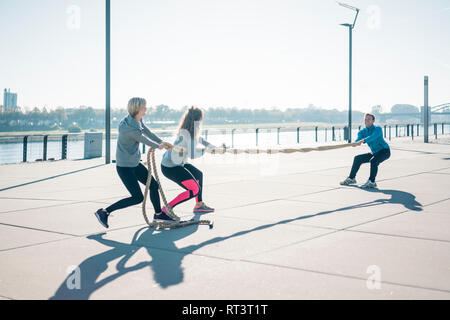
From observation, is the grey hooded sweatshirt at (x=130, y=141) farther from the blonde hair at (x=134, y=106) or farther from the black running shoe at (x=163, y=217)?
the black running shoe at (x=163, y=217)

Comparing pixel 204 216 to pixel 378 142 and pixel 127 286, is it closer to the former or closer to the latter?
pixel 127 286

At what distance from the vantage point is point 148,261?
4.94 metres

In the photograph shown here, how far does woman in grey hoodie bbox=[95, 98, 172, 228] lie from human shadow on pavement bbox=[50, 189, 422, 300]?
41 cm

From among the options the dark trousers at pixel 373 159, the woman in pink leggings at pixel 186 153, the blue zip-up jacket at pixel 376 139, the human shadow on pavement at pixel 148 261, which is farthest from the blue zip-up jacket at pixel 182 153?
the blue zip-up jacket at pixel 376 139

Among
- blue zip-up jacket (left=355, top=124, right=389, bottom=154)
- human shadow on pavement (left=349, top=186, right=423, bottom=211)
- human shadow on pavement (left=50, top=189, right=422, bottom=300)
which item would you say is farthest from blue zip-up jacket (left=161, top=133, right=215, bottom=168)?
blue zip-up jacket (left=355, top=124, right=389, bottom=154)

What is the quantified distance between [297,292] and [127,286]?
1.33 m

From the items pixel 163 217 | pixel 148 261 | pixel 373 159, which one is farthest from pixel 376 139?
pixel 148 261

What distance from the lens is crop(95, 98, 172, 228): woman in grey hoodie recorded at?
20.4 feet

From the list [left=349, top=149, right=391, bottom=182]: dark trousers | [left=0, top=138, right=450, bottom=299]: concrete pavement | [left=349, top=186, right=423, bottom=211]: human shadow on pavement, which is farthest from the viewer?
[left=349, top=149, right=391, bottom=182]: dark trousers

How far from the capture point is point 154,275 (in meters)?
4.48

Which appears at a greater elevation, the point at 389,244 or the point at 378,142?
the point at 378,142

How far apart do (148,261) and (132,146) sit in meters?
1.82

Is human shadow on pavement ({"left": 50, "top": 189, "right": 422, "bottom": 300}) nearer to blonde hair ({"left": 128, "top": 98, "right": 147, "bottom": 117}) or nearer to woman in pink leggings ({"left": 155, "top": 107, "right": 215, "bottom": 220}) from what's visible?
woman in pink leggings ({"left": 155, "top": 107, "right": 215, "bottom": 220})

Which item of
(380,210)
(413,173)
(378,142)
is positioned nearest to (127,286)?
(380,210)
